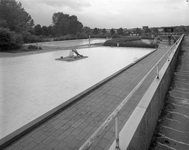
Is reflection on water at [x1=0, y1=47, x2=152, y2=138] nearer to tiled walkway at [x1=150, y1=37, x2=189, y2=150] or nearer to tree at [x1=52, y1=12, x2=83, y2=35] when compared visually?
tiled walkway at [x1=150, y1=37, x2=189, y2=150]

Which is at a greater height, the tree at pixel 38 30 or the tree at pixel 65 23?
the tree at pixel 65 23

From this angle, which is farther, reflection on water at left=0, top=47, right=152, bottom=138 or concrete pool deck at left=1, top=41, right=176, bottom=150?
reflection on water at left=0, top=47, right=152, bottom=138

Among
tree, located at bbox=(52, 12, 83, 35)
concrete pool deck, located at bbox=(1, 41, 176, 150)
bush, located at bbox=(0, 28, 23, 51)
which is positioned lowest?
concrete pool deck, located at bbox=(1, 41, 176, 150)

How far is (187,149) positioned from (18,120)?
4268 mm

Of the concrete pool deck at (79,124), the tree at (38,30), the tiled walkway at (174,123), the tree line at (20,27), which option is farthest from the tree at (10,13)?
the tiled walkway at (174,123)

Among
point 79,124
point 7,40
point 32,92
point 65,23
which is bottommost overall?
point 79,124

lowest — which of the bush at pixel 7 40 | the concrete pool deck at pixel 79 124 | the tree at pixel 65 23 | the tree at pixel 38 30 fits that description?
the concrete pool deck at pixel 79 124

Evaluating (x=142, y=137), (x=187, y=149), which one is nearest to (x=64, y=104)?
(x=142, y=137)

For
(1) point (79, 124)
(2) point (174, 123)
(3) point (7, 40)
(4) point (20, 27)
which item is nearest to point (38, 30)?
(4) point (20, 27)

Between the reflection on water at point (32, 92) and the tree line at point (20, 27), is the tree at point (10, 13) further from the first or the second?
the reflection on water at point (32, 92)

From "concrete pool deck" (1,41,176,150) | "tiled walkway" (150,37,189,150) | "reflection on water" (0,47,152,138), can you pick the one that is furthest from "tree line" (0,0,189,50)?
"tiled walkway" (150,37,189,150)

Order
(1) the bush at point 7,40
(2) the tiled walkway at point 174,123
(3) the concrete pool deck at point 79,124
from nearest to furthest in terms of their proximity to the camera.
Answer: (2) the tiled walkway at point 174,123 < (3) the concrete pool deck at point 79,124 < (1) the bush at point 7,40

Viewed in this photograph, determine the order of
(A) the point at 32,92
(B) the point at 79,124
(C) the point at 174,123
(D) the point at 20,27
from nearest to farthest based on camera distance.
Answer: (C) the point at 174,123 → (B) the point at 79,124 → (A) the point at 32,92 → (D) the point at 20,27

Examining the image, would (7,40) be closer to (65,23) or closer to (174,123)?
(174,123)
